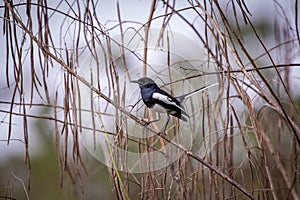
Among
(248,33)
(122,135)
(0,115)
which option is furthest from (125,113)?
(248,33)

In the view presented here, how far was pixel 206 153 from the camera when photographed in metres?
0.69

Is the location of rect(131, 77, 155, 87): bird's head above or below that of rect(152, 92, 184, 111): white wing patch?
above

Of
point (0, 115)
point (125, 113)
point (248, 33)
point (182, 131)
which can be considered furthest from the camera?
point (248, 33)

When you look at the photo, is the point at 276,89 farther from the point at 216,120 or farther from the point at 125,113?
the point at 125,113

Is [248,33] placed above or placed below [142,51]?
above

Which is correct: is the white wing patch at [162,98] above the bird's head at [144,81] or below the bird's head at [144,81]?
below

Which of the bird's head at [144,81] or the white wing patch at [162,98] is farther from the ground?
the bird's head at [144,81]

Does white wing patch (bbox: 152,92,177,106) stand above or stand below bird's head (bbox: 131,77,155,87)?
below

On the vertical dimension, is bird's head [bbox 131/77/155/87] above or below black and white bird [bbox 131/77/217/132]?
above

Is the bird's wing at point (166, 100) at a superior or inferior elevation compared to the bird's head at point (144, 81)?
inferior

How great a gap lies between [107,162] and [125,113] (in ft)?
0.36

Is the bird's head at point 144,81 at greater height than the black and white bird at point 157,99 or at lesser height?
greater

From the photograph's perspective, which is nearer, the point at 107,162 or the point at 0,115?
the point at 107,162

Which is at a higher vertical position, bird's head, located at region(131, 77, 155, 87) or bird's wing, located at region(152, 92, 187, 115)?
bird's head, located at region(131, 77, 155, 87)
